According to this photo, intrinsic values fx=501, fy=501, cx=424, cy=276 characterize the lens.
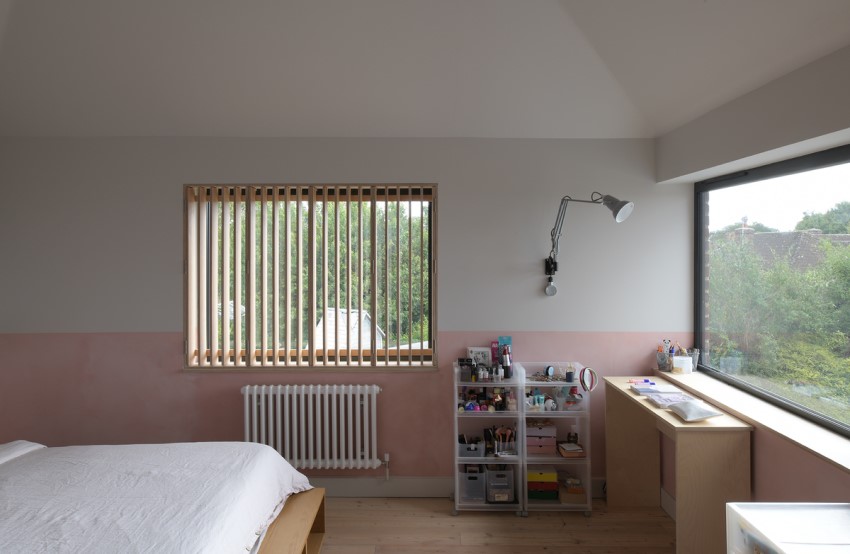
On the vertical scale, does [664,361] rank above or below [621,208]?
below

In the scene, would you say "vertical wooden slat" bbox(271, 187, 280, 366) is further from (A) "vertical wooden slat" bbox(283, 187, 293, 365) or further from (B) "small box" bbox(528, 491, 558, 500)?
(B) "small box" bbox(528, 491, 558, 500)

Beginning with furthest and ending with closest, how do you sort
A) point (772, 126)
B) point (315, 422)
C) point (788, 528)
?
1. point (315, 422)
2. point (772, 126)
3. point (788, 528)

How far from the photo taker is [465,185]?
3375 millimetres

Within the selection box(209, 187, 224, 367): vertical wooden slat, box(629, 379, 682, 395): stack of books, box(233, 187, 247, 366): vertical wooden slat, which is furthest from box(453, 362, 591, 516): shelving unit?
box(209, 187, 224, 367): vertical wooden slat

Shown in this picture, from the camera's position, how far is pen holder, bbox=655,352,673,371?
10.7 feet

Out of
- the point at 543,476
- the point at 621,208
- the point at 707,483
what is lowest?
the point at 543,476

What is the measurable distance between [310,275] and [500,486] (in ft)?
6.04

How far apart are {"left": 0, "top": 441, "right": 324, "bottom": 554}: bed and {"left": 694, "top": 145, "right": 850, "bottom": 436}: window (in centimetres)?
247

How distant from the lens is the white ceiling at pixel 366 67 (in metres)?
2.67

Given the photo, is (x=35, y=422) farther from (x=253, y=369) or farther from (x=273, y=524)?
(x=273, y=524)

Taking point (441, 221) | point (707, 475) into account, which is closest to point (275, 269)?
point (441, 221)

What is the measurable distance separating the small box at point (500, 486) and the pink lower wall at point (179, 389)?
13.7 inches

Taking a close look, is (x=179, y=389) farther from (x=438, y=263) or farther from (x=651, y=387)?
(x=651, y=387)

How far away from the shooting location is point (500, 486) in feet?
10.3
